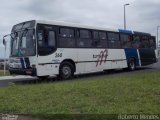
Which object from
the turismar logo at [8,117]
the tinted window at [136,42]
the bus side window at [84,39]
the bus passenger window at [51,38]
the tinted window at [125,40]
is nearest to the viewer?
the turismar logo at [8,117]

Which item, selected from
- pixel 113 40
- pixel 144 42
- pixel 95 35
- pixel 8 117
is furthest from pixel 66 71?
pixel 8 117

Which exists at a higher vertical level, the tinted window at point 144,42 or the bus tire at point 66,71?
the tinted window at point 144,42

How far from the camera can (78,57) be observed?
1995 centimetres

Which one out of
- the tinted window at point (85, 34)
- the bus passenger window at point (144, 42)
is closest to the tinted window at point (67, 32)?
the tinted window at point (85, 34)

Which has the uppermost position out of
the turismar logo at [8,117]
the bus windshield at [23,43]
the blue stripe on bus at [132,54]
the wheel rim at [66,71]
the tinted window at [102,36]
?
the tinted window at [102,36]

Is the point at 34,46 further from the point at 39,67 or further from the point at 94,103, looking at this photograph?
the point at 94,103

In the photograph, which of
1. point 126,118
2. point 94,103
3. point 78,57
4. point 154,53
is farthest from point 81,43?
point 126,118

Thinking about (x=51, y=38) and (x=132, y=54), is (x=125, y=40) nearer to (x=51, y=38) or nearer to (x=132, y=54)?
(x=132, y=54)

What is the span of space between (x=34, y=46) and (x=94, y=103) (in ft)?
30.2

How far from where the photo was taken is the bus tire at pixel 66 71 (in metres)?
18.9

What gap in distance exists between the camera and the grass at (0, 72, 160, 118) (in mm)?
7930

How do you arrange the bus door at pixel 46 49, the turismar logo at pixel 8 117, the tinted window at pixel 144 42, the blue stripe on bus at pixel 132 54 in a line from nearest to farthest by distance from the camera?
the turismar logo at pixel 8 117, the bus door at pixel 46 49, the blue stripe on bus at pixel 132 54, the tinted window at pixel 144 42

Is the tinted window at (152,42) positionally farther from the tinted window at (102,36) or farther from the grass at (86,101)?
the grass at (86,101)

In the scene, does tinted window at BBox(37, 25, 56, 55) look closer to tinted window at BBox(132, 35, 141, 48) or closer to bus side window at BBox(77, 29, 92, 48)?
bus side window at BBox(77, 29, 92, 48)
